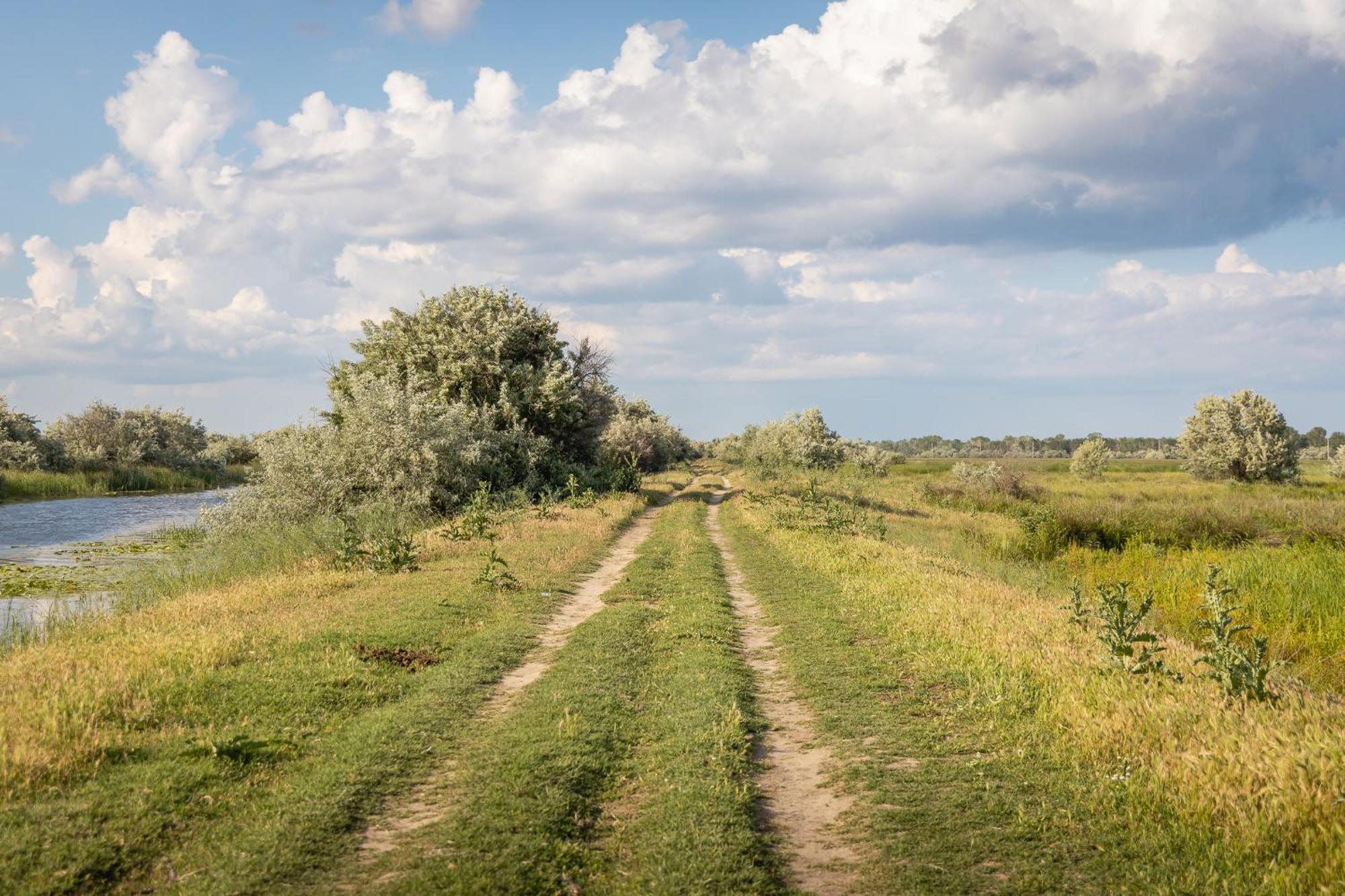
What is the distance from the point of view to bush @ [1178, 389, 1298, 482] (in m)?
61.5

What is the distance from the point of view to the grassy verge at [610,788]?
Result: 5.70 meters

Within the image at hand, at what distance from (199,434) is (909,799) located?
291 ft

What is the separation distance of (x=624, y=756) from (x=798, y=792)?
5.77ft

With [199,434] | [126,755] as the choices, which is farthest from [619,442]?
[126,755]

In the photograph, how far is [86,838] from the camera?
5.95 metres

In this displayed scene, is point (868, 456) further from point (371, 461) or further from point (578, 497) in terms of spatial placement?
point (371, 461)

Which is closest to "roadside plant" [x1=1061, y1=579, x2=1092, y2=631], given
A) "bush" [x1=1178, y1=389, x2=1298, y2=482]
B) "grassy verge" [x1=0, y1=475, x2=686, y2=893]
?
"grassy verge" [x1=0, y1=475, x2=686, y2=893]

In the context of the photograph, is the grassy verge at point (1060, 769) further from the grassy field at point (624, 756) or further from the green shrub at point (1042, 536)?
the green shrub at point (1042, 536)

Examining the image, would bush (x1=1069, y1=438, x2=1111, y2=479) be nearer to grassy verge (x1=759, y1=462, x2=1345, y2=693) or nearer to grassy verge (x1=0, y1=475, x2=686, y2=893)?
grassy verge (x1=759, y1=462, x2=1345, y2=693)

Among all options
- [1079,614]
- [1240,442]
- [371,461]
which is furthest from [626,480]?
[1240,442]

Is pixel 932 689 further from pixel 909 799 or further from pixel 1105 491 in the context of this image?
pixel 1105 491

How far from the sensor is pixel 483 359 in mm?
39625

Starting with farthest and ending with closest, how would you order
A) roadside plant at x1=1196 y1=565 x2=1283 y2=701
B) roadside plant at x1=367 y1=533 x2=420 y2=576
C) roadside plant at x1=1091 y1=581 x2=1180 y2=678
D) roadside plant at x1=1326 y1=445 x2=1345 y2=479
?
roadside plant at x1=1326 y1=445 x2=1345 y2=479 → roadside plant at x1=367 y1=533 x2=420 y2=576 → roadside plant at x1=1091 y1=581 x2=1180 y2=678 → roadside plant at x1=1196 y1=565 x2=1283 y2=701

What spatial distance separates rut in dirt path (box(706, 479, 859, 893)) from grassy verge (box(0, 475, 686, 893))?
3310mm
